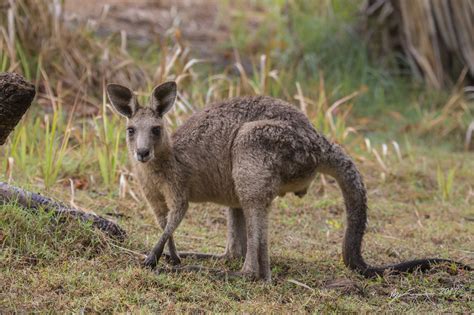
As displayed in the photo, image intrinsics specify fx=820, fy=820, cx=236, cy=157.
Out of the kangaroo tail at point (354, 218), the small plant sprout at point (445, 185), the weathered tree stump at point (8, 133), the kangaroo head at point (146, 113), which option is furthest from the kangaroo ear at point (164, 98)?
the small plant sprout at point (445, 185)

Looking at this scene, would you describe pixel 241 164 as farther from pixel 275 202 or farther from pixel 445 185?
pixel 445 185

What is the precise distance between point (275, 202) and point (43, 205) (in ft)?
7.04

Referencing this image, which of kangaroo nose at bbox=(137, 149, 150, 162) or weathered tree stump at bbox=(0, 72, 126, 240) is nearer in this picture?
weathered tree stump at bbox=(0, 72, 126, 240)

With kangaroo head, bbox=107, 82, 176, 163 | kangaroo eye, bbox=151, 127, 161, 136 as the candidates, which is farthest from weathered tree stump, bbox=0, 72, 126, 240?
kangaroo eye, bbox=151, 127, 161, 136

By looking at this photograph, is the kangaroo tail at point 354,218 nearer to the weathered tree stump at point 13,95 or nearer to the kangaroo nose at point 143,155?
the kangaroo nose at point 143,155

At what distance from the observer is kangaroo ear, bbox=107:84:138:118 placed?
454 cm

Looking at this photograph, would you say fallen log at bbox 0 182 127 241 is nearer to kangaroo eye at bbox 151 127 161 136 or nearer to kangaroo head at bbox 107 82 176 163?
kangaroo head at bbox 107 82 176 163

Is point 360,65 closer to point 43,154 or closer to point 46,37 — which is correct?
point 46,37

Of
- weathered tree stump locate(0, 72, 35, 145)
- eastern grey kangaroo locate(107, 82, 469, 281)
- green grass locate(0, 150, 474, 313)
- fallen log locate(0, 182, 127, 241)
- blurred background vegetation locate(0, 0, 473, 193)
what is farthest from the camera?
blurred background vegetation locate(0, 0, 473, 193)

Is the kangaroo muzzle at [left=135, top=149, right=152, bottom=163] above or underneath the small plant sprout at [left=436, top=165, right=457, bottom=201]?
above

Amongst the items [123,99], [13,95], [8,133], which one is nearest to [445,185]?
[123,99]

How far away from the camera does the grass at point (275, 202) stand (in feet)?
13.5

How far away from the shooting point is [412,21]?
9.23 meters

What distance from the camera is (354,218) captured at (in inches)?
182
